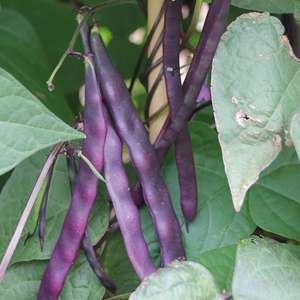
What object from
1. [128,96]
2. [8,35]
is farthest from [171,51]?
[8,35]

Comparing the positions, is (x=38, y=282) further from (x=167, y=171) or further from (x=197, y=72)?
(x=197, y=72)

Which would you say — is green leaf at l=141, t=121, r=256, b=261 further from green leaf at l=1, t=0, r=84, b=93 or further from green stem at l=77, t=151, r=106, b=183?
green leaf at l=1, t=0, r=84, b=93

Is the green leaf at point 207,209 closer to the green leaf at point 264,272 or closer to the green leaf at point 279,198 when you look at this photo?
the green leaf at point 279,198

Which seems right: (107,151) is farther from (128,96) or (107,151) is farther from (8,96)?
(8,96)

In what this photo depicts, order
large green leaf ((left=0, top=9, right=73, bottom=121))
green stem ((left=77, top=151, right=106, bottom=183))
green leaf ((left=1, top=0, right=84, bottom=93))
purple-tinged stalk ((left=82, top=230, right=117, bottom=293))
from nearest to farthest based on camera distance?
green stem ((left=77, top=151, right=106, bottom=183)) < purple-tinged stalk ((left=82, top=230, right=117, bottom=293)) < large green leaf ((left=0, top=9, right=73, bottom=121)) < green leaf ((left=1, top=0, right=84, bottom=93))

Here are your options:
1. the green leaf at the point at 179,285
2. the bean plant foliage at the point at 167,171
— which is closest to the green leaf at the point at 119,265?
the bean plant foliage at the point at 167,171

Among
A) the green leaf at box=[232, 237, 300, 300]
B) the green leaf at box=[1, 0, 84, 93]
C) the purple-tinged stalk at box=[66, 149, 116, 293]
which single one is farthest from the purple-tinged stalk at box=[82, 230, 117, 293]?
the green leaf at box=[1, 0, 84, 93]
